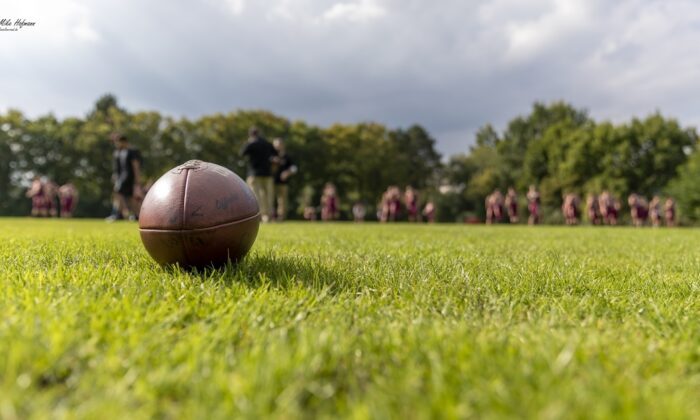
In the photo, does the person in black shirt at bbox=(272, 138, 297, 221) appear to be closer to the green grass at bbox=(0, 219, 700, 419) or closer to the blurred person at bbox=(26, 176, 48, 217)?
the green grass at bbox=(0, 219, 700, 419)

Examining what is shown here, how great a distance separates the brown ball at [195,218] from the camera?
3492mm

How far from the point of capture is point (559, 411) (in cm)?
132

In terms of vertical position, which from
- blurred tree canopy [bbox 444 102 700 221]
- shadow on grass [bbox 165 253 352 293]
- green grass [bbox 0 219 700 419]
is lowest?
green grass [bbox 0 219 700 419]

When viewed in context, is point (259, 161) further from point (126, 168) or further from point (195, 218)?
point (195, 218)

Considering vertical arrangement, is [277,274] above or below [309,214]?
below

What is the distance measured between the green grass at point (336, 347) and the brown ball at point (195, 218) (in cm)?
24

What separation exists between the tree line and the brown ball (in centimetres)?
Result: 5020

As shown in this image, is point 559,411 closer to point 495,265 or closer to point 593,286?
point 593,286

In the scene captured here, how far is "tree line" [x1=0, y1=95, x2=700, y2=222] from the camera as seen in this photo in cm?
4950

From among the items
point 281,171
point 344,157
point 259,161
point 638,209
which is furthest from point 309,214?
point 259,161

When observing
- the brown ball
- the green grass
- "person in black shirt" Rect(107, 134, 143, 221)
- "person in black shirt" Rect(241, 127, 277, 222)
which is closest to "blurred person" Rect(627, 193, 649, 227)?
"person in black shirt" Rect(241, 127, 277, 222)

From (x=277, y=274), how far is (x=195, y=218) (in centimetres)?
77

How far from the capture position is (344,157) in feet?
195

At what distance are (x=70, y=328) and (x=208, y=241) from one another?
5.24ft
